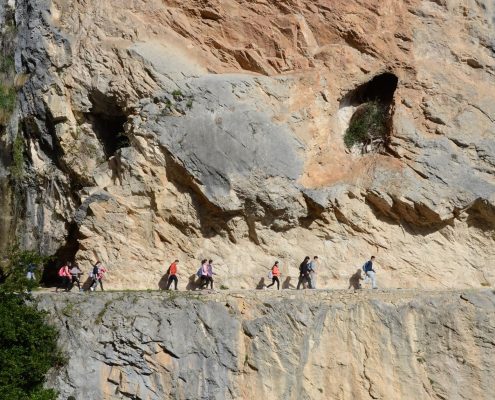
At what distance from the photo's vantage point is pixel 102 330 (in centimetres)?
1606

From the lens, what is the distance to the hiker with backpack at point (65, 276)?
1899 centimetres

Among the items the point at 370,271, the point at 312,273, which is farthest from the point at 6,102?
the point at 370,271

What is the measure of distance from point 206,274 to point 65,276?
12.6 feet

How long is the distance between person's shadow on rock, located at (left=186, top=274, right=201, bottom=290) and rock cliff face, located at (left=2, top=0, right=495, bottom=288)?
36cm

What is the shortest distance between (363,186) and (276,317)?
5.05 metres

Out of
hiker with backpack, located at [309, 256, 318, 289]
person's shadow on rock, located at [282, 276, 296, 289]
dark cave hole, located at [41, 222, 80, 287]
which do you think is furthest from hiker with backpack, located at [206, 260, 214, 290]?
dark cave hole, located at [41, 222, 80, 287]

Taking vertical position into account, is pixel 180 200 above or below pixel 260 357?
above

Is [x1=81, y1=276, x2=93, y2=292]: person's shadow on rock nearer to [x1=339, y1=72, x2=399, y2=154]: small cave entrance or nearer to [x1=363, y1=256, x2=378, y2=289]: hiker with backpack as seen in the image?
[x1=363, y1=256, x2=378, y2=289]: hiker with backpack

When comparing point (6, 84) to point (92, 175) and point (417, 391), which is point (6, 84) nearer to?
point (92, 175)

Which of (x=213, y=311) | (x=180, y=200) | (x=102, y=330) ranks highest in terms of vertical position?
(x=180, y=200)

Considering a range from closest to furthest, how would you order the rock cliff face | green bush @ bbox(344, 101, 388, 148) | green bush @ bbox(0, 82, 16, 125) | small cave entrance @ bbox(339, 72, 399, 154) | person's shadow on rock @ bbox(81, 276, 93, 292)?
person's shadow on rock @ bbox(81, 276, 93, 292) < the rock cliff face < small cave entrance @ bbox(339, 72, 399, 154) < green bush @ bbox(344, 101, 388, 148) < green bush @ bbox(0, 82, 16, 125)

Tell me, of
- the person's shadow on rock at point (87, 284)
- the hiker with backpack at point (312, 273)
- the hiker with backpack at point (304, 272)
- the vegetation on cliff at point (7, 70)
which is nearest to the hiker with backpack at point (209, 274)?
the hiker with backpack at point (304, 272)

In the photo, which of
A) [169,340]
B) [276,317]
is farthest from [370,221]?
[169,340]

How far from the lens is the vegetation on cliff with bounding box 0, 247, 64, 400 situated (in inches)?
605
